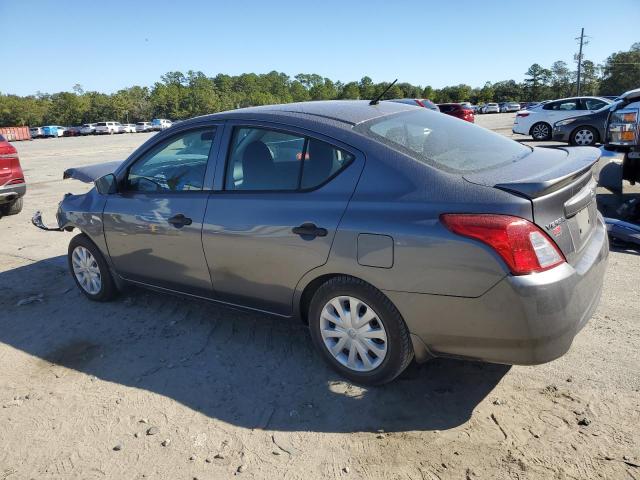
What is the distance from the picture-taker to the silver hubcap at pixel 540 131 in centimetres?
1781

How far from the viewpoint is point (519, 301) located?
2.34 meters

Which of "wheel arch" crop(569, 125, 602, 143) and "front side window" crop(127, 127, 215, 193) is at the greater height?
"front side window" crop(127, 127, 215, 193)

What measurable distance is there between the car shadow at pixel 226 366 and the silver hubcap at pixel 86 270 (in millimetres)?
159

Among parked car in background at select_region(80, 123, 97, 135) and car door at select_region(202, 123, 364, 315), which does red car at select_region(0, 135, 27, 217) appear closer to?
car door at select_region(202, 123, 364, 315)

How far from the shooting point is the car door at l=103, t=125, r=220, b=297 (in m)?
3.55

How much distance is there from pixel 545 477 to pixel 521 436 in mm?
296

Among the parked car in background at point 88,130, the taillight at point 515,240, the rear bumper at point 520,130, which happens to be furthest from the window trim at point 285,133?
the parked car in background at point 88,130

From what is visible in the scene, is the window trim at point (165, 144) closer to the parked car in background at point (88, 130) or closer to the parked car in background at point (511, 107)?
the parked car in background at point (88, 130)

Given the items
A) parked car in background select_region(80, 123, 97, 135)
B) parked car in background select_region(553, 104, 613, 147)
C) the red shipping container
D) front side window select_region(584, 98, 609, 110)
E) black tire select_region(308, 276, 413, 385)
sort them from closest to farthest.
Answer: black tire select_region(308, 276, 413, 385), parked car in background select_region(553, 104, 613, 147), front side window select_region(584, 98, 609, 110), the red shipping container, parked car in background select_region(80, 123, 97, 135)

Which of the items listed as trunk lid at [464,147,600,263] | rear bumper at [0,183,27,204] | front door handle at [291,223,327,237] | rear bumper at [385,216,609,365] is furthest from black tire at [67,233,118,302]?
rear bumper at [0,183,27,204]

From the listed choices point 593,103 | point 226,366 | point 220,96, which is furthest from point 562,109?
point 220,96

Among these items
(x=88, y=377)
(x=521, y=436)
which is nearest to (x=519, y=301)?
(x=521, y=436)

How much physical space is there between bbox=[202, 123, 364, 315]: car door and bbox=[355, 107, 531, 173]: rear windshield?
30cm

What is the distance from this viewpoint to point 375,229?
8.76ft
